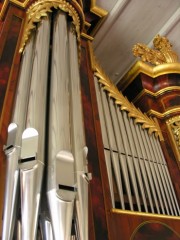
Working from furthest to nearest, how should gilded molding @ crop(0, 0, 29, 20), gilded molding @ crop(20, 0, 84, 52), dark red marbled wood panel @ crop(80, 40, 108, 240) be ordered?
1. gilded molding @ crop(0, 0, 29, 20)
2. gilded molding @ crop(20, 0, 84, 52)
3. dark red marbled wood panel @ crop(80, 40, 108, 240)

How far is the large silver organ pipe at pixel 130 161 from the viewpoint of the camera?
1.23 m

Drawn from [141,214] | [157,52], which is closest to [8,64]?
[141,214]

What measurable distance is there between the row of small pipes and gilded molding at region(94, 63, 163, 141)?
0.61 m

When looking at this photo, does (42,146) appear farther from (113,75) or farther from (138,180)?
(113,75)

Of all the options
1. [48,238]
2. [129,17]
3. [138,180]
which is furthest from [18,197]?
[129,17]

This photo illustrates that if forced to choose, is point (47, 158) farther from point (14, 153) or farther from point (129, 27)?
point (129, 27)

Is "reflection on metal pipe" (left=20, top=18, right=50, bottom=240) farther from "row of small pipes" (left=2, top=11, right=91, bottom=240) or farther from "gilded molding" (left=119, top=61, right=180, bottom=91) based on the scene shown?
"gilded molding" (left=119, top=61, right=180, bottom=91)

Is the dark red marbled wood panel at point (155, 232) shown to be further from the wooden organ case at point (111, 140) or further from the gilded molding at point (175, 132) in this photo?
the gilded molding at point (175, 132)

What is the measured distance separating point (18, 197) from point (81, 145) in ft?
0.81

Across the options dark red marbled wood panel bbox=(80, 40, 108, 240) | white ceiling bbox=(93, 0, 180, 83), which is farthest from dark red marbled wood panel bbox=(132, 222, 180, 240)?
white ceiling bbox=(93, 0, 180, 83)

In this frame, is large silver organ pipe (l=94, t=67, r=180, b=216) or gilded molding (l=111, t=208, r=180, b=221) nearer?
gilded molding (l=111, t=208, r=180, b=221)

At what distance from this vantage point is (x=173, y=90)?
2.11 m

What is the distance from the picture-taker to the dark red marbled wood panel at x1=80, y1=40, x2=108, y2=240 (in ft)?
3.09

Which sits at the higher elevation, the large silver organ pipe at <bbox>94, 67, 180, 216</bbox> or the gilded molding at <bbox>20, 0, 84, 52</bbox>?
the gilded molding at <bbox>20, 0, 84, 52</bbox>
